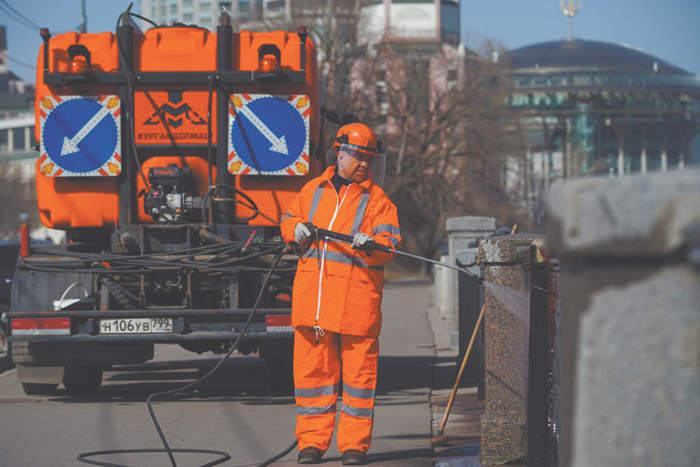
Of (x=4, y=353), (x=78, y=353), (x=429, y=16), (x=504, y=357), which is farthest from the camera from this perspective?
(x=429, y=16)

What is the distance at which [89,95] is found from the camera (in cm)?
956

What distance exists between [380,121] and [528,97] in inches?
2013

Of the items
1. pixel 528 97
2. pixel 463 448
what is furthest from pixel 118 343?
pixel 528 97

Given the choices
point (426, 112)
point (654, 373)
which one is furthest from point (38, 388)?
point (426, 112)

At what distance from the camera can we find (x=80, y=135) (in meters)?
9.54

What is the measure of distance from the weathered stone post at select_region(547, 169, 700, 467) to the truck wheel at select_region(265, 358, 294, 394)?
7114 mm

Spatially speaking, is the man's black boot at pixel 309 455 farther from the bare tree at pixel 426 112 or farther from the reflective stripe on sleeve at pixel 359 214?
the bare tree at pixel 426 112

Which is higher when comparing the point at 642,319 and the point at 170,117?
the point at 170,117

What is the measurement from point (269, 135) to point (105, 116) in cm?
135

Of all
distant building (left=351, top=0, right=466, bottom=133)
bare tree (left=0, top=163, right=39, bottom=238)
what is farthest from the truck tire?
bare tree (left=0, top=163, right=39, bottom=238)

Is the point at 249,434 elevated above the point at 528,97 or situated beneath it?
situated beneath

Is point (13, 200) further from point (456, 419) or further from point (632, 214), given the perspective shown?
point (632, 214)

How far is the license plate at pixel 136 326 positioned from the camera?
8.79 metres

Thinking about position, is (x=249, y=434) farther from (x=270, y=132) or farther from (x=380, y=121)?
(x=380, y=121)
